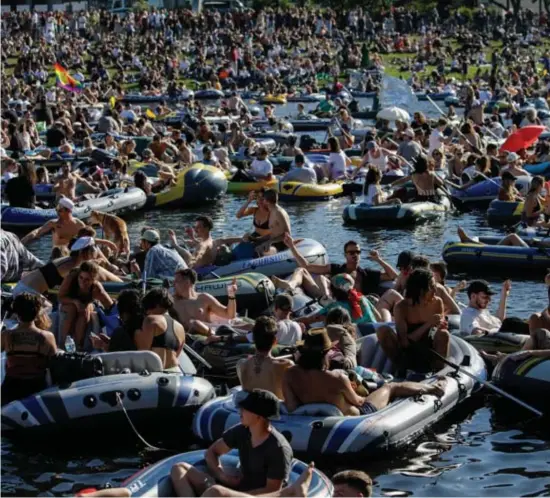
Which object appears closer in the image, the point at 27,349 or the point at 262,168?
the point at 27,349

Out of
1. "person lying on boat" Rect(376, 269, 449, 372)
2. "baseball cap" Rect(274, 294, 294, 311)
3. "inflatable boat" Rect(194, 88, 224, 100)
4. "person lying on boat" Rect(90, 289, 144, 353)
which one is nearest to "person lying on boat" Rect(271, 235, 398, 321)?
"baseball cap" Rect(274, 294, 294, 311)

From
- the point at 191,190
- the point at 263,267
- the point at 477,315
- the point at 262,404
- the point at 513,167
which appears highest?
the point at 262,404

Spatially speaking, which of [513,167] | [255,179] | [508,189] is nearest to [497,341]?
[508,189]

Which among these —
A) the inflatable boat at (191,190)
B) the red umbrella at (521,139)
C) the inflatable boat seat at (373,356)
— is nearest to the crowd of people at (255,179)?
the inflatable boat seat at (373,356)

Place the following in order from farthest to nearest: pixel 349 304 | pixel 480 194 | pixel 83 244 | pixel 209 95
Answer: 1. pixel 209 95
2. pixel 480 194
3. pixel 83 244
4. pixel 349 304

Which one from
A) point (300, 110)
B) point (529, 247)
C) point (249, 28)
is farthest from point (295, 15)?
point (529, 247)

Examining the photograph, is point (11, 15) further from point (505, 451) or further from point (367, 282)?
point (505, 451)

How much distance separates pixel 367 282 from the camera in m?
15.5

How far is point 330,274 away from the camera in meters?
16.2

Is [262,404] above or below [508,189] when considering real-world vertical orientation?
above

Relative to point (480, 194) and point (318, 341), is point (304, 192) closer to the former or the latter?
point (480, 194)

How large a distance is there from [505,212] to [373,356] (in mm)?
11042

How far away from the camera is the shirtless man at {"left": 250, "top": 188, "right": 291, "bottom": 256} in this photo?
1739 centimetres

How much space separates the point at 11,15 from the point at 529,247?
53780mm
